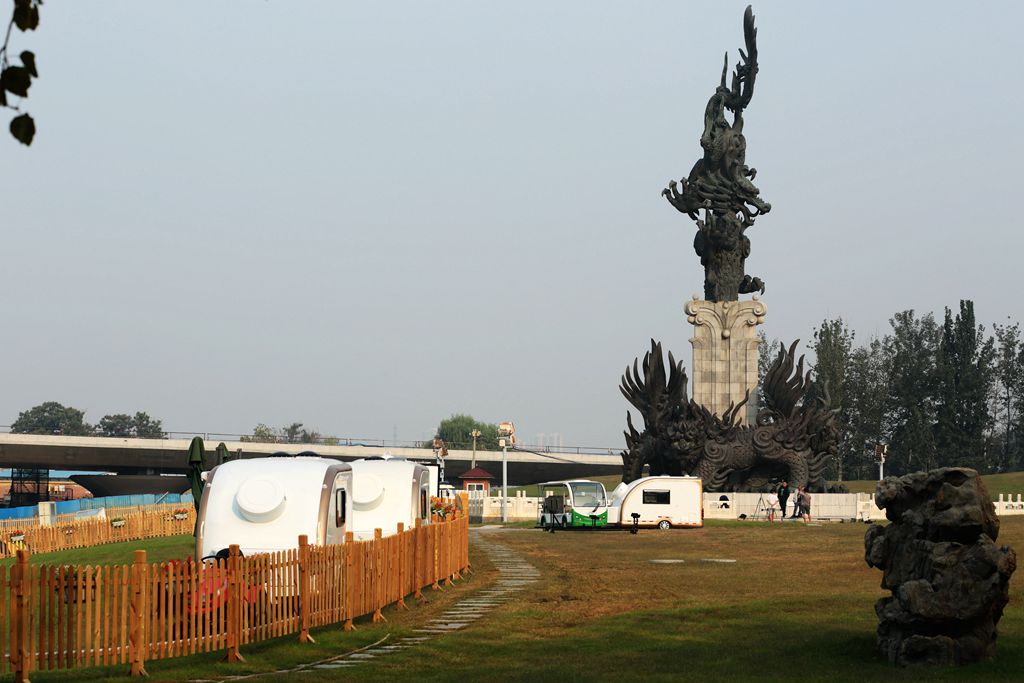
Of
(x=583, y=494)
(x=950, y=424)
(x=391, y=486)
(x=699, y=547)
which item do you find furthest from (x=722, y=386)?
(x=950, y=424)

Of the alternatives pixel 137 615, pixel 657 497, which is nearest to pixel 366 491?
pixel 137 615

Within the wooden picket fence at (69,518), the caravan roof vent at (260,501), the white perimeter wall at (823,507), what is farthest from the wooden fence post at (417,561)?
the white perimeter wall at (823,507)

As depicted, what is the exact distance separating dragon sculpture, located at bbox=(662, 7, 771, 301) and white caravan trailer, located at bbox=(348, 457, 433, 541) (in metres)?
34.0

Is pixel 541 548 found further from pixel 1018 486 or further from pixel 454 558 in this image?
pixel 1018 486

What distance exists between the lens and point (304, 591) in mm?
18203

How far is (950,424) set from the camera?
97875mm

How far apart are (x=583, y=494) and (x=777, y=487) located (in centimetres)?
1186

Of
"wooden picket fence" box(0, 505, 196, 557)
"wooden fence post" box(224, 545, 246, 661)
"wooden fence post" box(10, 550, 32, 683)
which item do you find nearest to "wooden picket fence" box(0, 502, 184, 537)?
"wooden picket fence" box(0, 505, 196, 557)

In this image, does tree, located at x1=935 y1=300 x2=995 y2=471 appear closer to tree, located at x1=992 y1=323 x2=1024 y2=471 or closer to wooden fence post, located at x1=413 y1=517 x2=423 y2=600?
tree, located at x1=992 y1=323 x2=1024 y2=471

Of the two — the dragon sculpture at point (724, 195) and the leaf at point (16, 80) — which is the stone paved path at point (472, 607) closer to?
the leaf at point (16, 80)

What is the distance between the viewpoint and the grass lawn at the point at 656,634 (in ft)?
50.8

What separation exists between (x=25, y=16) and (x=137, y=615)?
1016 cm

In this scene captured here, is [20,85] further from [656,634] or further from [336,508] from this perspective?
[336,508]

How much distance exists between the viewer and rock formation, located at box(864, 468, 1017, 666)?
14641 mm
